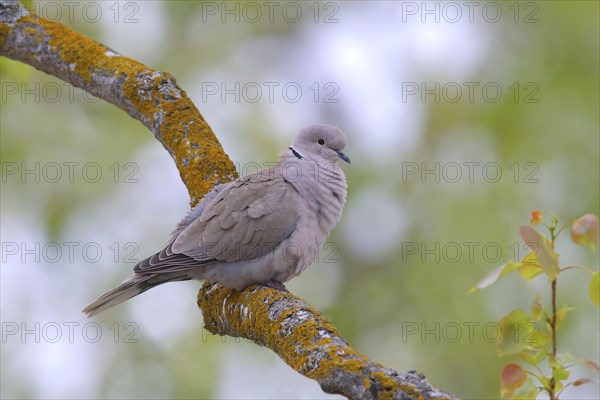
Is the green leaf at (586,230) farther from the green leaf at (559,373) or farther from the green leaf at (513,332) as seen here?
the green leaf at (559,373)

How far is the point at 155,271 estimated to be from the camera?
4387 millimetres

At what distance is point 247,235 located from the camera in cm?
450

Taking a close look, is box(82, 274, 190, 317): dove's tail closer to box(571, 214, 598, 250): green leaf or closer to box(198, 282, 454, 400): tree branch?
box(198, 282, 454, 400): tree branch

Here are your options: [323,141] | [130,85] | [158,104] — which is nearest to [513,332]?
[158,104]

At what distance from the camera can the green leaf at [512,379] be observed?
6.84 feet

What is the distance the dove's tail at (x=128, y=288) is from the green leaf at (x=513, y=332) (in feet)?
8.64

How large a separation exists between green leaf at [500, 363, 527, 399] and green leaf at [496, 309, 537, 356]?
48 millimetres

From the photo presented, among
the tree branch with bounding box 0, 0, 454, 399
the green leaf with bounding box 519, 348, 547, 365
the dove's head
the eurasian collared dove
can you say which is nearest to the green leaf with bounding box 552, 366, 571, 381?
the green leaf with bounding box 519, 348, 547, 365

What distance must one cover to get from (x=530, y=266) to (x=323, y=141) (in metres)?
3.19

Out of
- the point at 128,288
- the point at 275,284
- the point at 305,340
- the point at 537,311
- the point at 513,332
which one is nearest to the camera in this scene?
the point at 537,311

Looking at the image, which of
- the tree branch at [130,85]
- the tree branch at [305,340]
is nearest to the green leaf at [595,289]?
the tree branch at [305,340]

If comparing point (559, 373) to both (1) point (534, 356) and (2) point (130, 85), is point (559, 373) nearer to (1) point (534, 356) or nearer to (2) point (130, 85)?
(1) point (534, 356)

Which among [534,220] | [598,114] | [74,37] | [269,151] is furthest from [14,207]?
[534,220]

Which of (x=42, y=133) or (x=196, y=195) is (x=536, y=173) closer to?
(x=196, y=195)
